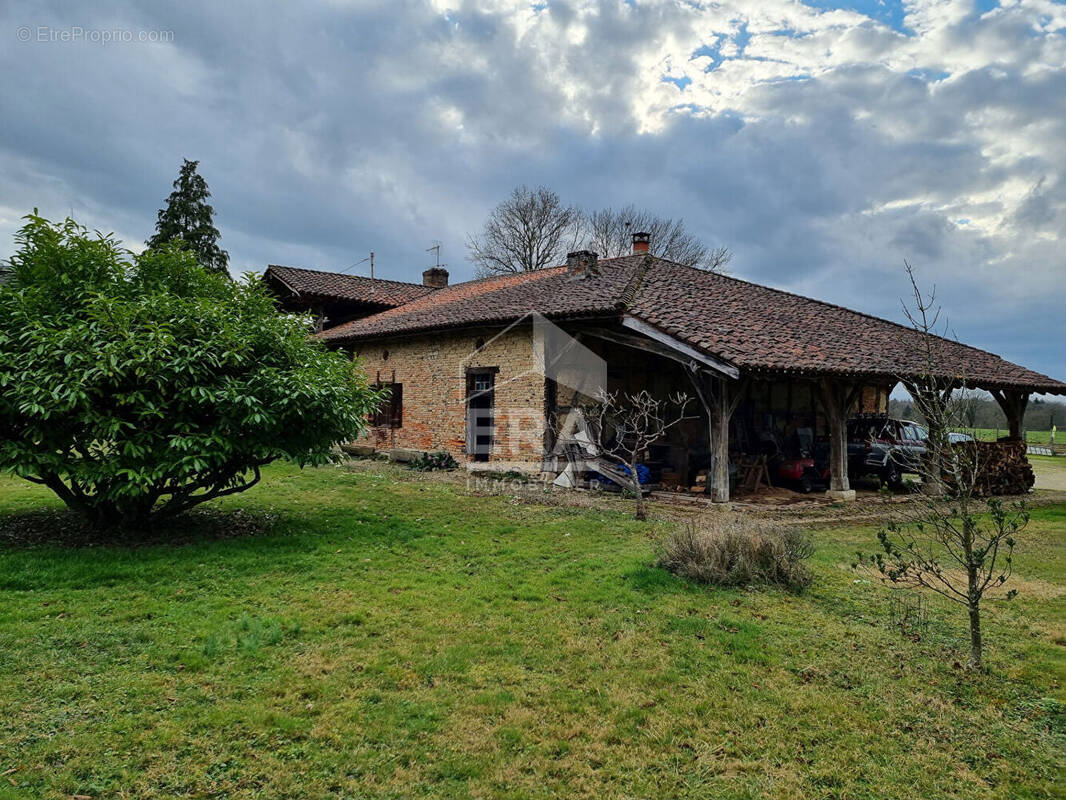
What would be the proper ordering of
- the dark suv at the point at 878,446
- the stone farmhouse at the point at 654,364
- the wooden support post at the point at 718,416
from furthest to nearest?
the dark suv at the point at 878,446
the stone farmhouse at the point at 654,364
the wooden support post at the point at 718,416

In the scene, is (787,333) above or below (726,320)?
below

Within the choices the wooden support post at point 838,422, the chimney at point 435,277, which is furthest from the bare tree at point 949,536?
the chimney at point 435,277

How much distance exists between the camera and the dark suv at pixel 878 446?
13070mm

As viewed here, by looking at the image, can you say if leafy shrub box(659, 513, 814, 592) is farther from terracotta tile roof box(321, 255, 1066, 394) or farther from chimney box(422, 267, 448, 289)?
chimney box(422, 267, 448, 289)

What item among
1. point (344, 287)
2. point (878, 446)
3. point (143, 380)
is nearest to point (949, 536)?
point (878, 446)

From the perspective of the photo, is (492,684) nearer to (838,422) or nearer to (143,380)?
(143,380)

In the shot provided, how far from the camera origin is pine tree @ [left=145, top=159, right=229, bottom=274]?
2844 centimetres

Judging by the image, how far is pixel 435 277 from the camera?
26203 millimetres

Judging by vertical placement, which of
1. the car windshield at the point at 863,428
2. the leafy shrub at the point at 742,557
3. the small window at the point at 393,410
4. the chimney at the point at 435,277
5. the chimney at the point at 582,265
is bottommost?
the leafy shrub at the point at 742,557

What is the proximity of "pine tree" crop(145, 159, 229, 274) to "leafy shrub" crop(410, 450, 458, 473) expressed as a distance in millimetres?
19276

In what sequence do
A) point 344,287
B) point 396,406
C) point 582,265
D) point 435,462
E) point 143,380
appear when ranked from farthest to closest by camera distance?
point 344,287
point 396,406
point 582,265
point 435,462
point 143,380

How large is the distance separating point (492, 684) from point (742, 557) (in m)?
3.06

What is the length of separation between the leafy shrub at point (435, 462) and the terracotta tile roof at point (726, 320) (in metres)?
2.97

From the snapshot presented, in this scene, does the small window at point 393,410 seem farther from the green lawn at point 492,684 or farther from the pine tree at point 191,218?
the pine tree at point 191,218
